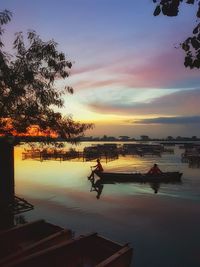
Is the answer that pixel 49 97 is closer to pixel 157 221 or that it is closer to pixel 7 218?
pixel 7 218

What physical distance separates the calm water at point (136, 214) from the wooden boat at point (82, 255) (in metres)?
4.05

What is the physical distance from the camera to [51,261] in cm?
1027

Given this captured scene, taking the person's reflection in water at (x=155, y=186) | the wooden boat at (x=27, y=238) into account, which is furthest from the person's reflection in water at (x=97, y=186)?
the wooden boat at (x=27, y=238)

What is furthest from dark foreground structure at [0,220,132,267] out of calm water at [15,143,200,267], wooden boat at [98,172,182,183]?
wooden boat at [98,172,182,183]

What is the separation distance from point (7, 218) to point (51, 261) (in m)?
3.88

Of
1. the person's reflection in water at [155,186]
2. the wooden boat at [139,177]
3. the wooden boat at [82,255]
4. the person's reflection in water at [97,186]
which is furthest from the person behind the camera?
the wooden boat at [139,177]

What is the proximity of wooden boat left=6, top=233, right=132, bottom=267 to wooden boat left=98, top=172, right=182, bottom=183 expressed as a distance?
2822cm

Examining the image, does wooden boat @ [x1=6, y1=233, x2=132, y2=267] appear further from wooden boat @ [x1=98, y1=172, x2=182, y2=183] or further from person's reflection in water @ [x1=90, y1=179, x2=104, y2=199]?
wooden boat @ [x1=98, y1=172, x2=182, y2=183]

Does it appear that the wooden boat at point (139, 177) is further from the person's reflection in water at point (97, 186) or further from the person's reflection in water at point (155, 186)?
the person's reflection in water at point (97, 186)

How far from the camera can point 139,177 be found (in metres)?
40.1

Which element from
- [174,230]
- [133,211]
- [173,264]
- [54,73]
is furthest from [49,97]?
[133,211]

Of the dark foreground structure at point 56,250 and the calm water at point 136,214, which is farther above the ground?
the dark foreground structure at point 56,250

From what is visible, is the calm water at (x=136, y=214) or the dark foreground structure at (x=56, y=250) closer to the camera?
the dark foreground structure at (x=56, y=250)

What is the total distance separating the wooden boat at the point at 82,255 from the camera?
32.5 ft
